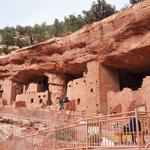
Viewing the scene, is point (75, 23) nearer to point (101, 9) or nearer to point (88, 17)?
point (88, 17)

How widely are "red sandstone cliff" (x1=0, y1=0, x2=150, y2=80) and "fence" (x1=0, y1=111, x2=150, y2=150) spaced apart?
10599 mm

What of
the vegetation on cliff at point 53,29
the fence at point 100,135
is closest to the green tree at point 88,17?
the vegetation on cliff at point 53,29

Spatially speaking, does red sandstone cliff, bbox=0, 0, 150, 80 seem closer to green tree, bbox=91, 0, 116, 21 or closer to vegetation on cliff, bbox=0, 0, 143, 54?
vegetation on cliff, bbox=0, 0, 143, 54

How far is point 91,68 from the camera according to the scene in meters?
25.2

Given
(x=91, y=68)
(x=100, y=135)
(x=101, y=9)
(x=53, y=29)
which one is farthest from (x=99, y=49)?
(x=53, y=29)

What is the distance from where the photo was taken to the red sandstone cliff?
2108 cm

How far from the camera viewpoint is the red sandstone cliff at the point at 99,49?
21.1 m

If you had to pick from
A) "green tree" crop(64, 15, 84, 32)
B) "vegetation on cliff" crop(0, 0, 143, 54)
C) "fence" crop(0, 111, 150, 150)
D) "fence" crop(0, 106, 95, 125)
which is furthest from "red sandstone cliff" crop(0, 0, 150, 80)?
"fence" crop(0, 111, 150, 150)

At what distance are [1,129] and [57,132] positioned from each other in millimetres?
9718

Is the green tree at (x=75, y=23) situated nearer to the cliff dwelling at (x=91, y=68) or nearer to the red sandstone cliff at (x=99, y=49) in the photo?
the cliff dwelling at (x=91, y=68)

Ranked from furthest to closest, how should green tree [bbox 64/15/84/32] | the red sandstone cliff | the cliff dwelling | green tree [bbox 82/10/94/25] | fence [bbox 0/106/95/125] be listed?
green tree [bbox 64/15/84/32] < green tree [bbox 82/10/94/25] < the cliff dwelling < the red sandstone cliff < fence [bbox 0/106/95/125]

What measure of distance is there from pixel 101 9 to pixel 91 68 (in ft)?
38.5

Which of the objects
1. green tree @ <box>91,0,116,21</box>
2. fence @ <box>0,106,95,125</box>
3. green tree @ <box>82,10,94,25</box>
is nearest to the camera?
fence @ <box>0,106,95,125</box>

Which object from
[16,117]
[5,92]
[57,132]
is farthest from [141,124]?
[5,92]
